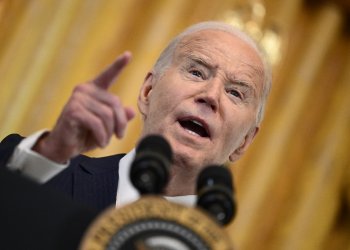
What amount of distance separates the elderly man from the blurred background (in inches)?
59.4

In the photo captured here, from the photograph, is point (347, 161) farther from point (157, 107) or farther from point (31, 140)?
point (31, 140)

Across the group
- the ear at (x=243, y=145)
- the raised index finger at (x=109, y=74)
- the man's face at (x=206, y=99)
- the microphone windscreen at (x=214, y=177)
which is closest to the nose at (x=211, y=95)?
the man's face at (x=206, y=99)

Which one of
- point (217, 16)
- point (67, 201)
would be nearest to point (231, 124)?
point (67, 201)

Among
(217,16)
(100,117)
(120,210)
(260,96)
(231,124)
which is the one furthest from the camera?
(217,16)

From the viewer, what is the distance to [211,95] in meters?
1.73

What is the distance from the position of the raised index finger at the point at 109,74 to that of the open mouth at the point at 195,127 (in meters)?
0.46

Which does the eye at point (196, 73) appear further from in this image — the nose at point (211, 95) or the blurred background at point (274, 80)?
the blurred background at point (274, 80)

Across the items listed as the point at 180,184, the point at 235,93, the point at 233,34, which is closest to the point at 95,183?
the point at 180,184

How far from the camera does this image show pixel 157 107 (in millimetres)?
1812

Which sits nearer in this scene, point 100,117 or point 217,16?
point 100,117

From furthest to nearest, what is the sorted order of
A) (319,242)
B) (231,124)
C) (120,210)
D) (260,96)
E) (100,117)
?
(319,242)
(260,96)
(231,124)
(100,117)
(120,210)

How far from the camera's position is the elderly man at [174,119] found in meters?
1.24

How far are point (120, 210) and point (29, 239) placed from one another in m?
0.15

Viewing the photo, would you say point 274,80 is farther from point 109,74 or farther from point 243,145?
point 109,74
